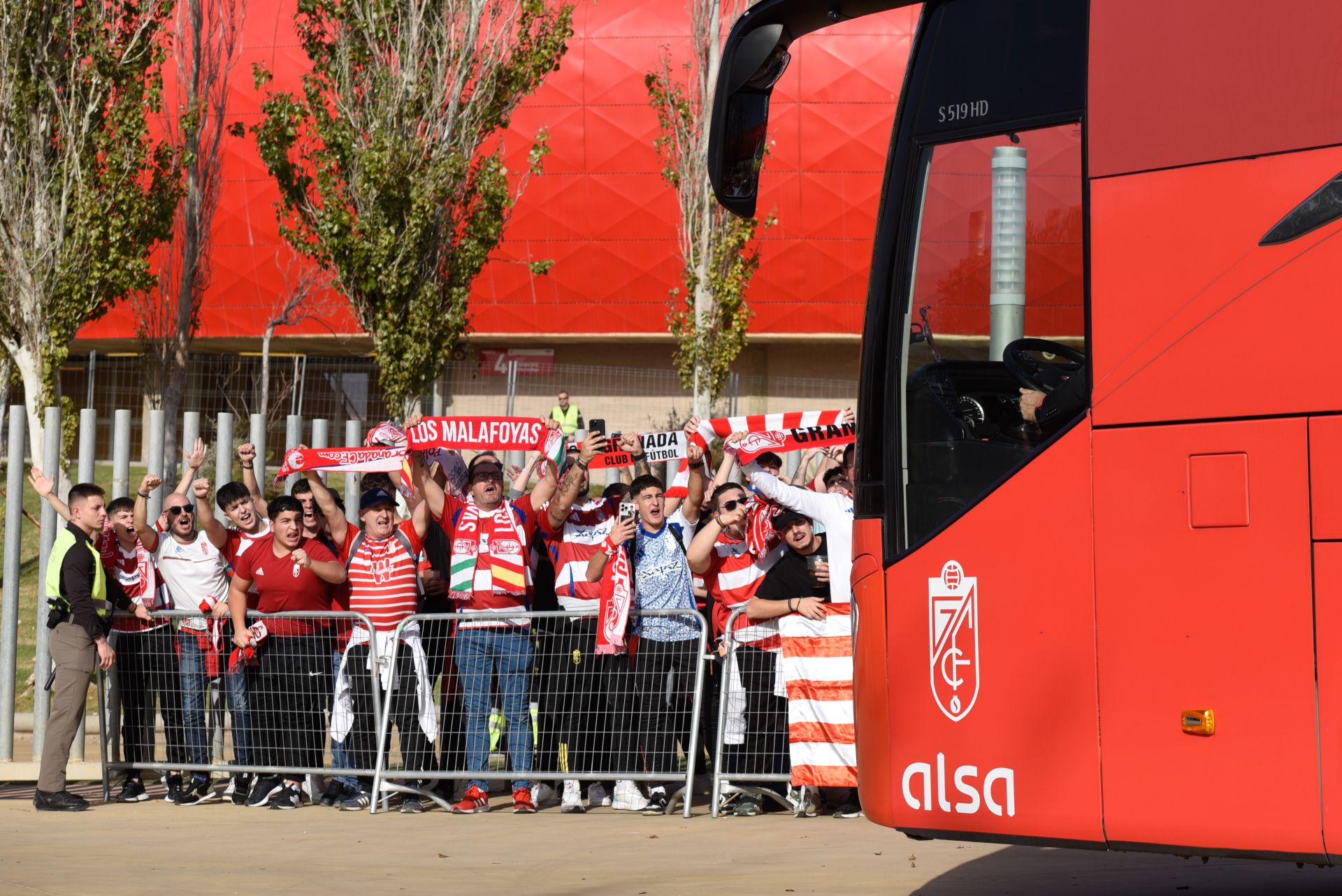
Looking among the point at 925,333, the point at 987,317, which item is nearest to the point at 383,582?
the point at 925,333

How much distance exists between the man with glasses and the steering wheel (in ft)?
20.9

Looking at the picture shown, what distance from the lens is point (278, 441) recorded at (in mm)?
27016

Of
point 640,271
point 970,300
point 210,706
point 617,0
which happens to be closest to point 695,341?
point 640,271

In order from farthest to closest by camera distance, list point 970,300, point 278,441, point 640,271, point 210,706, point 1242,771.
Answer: point 640,271, point 278,441, point 210,706, point 970,300, point 1242,771

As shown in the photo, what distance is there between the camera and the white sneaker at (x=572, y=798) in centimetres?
987

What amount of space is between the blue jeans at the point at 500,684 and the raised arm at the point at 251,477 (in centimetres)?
184

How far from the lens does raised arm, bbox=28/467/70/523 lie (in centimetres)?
1052

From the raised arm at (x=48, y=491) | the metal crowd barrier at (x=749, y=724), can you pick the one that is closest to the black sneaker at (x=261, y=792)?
the raised arm at (x=48, y=491)

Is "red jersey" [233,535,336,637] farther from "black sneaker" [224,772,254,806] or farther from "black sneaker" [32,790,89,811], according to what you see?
"black sneaker" [32,790,89,811]

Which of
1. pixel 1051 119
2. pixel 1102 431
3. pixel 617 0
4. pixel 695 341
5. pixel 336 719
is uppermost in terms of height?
pixel 617 0

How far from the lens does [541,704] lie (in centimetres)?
997

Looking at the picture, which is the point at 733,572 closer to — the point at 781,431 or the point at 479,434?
the point at 781,431

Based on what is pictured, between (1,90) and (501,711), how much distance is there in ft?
51.0

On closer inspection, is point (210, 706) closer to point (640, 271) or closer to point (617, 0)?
point (640, 271)
